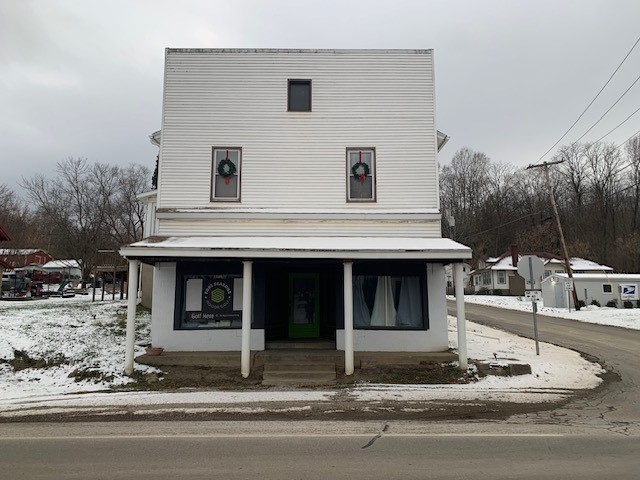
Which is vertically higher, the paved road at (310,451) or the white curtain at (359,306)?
the white curtain at (359,306)

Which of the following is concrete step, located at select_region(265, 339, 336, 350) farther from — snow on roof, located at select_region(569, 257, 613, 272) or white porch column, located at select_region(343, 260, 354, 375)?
snow on roof, located at select_region(569, 257, 613, 272)

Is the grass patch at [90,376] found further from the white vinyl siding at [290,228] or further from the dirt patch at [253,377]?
the white vinyl siding at [290,228]

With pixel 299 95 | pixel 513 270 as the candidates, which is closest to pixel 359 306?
pixel 299 95

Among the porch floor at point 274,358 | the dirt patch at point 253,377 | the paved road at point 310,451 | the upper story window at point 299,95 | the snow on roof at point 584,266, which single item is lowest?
the paved road at point 310,451

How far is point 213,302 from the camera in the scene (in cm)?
1245

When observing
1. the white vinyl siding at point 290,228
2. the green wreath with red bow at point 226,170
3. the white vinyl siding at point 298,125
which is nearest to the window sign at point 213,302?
the white vinyl siding at point 290,228

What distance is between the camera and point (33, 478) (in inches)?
194

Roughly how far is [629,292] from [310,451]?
32.4 m

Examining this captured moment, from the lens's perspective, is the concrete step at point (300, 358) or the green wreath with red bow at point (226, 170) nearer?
the concrete step at point (300, 358)

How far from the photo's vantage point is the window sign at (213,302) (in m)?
12.3

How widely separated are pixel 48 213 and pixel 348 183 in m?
39.7

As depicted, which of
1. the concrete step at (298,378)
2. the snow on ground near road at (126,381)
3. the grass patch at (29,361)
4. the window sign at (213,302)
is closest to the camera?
the snow on ground near road at (126,381)

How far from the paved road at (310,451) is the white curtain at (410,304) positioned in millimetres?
5228

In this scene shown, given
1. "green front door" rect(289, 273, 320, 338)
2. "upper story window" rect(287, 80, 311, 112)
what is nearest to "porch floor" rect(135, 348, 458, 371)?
"green front door" rect(289, 273, 320, 338)
